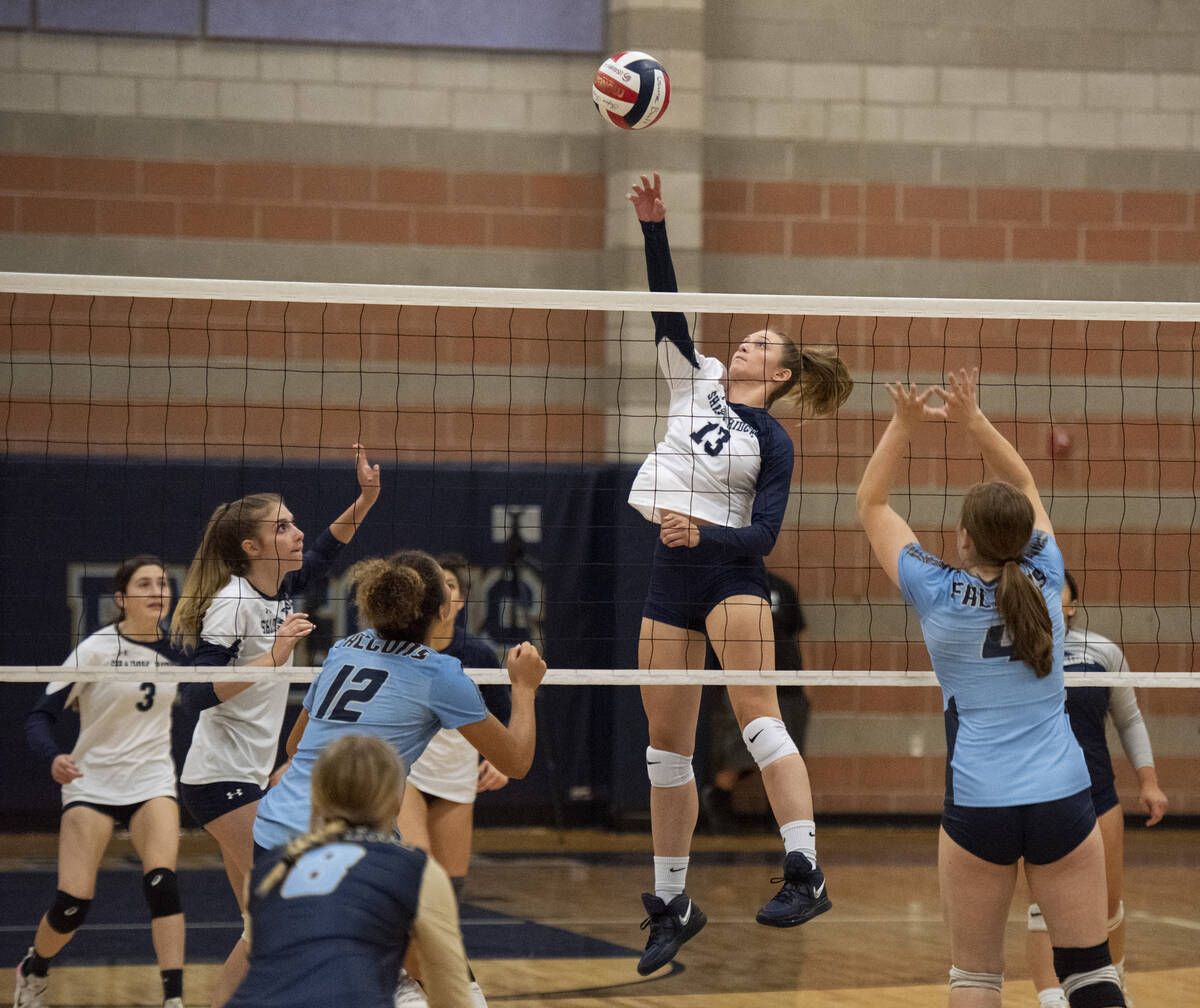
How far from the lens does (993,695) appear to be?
3.57 meters

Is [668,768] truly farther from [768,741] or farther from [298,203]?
[298,203]

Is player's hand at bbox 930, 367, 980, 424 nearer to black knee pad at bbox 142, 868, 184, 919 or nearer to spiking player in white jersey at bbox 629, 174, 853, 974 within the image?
spiking player in white jersey at bbox 629, 174, 853, 974

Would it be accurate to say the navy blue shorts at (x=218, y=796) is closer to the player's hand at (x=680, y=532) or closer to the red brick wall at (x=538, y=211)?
the player's hand at (x=680, y=532)

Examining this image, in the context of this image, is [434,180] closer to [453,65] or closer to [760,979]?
[453,65]

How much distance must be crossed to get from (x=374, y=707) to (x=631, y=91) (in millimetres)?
2596

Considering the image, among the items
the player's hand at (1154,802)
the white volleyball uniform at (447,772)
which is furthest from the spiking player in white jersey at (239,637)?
the player's hand at (1154,802)

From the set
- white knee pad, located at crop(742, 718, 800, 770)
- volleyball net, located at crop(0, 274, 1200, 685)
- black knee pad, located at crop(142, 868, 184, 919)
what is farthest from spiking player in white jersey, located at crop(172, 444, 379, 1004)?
volleyball net, located at crop(0, 274, 1200, 685)

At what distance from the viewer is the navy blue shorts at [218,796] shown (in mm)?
4648

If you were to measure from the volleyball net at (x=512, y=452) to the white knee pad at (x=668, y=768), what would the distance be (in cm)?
371

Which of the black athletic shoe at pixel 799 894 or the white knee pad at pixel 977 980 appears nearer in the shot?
the white knee pad at pixel 977 980

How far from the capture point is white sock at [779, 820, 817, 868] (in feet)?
14.7

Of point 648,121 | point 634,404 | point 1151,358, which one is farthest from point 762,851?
point 648,121

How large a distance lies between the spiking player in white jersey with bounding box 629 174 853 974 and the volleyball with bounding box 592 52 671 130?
0.65 m

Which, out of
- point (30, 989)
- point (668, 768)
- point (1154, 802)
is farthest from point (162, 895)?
point (1154, 802)
